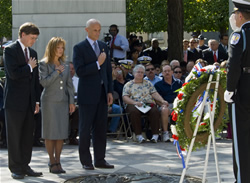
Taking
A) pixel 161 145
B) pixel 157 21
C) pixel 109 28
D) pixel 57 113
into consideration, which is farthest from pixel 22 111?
pixel 157 21

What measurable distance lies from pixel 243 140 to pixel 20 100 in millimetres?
3265

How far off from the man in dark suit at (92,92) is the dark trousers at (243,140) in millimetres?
2867

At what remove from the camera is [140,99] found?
12.6 metres

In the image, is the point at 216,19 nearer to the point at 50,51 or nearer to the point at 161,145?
the point at 161,145

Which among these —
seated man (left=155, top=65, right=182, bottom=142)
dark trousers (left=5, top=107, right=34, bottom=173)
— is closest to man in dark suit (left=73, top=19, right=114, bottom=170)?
dark trousers (left=5, top=107, right=34, bottom=173)

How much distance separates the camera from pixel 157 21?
42.3 metres

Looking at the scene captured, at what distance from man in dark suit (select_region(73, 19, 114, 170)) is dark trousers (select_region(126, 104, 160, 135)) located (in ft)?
10.3

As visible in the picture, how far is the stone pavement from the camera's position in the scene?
27.9 ft

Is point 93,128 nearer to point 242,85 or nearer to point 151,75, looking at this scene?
point 242,85

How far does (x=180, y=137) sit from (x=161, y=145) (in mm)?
4797

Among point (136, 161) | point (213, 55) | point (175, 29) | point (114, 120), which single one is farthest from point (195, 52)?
point (136, 161)

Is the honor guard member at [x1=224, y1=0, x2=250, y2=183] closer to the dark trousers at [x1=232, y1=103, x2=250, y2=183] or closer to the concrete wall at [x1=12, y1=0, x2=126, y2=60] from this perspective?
the dark trousers at [x1=232, y1=103, x2=250, y2=183]

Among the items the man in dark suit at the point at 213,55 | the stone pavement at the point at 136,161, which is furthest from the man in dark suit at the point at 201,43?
the stone pavement at the point at 136,161

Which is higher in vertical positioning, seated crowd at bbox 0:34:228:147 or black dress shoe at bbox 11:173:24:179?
seated crowd at bbox 0:34:228:147
